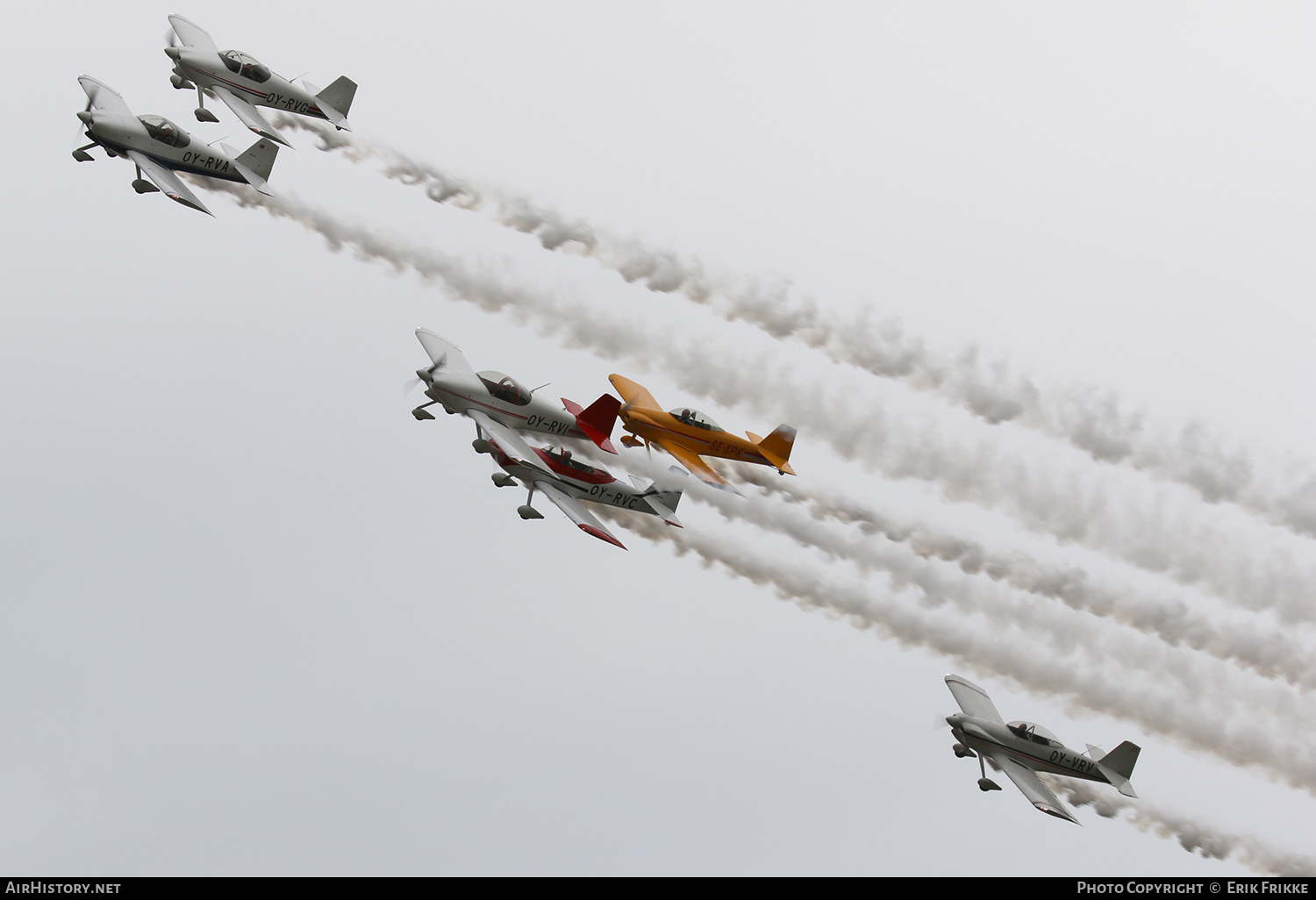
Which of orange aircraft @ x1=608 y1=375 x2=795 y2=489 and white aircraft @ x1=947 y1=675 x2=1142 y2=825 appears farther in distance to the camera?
orange aircraft @ x1=608 y1=375 x2=795 y2=489

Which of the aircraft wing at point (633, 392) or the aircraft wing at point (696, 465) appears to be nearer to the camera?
the aircraft wing at point (696, 465)

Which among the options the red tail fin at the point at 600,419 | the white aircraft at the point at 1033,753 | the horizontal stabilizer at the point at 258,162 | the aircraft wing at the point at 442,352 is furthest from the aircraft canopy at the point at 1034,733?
the horizontal stabilizer at the point at 258,162

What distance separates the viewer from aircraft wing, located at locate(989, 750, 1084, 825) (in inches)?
2205

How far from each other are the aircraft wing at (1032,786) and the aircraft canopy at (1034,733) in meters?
0.82

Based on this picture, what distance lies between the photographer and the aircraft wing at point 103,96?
61.2 m

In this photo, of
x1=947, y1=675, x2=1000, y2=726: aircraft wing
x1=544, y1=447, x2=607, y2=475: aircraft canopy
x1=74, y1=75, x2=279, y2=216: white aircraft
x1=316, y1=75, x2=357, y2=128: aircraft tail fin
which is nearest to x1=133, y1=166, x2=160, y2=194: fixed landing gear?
x1=74, y1=75, x2=279, y2=216: white aircraft

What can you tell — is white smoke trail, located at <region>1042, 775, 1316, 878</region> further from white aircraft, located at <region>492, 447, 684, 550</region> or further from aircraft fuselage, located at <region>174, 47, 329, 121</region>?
aircraft fuselage, located at <region>174, 47, 329, 121</region>

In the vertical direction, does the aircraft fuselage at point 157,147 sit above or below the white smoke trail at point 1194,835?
above

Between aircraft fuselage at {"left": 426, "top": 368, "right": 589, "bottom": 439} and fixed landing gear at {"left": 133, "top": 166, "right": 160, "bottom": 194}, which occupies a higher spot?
fixed landing gear at {"left": 133, "top": 166, "right": 160, "bottom": 194}

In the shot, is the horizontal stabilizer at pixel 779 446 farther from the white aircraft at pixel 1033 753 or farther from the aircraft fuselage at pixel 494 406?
the white aircraft at pixel 1033 753

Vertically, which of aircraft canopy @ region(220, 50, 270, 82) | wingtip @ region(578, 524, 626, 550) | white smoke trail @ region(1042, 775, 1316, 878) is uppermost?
aircraft canopy @ region(220, 50, 270, 82)

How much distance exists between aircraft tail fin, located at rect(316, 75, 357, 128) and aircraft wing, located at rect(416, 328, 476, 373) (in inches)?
340

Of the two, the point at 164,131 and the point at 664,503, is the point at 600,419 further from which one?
the point at 164,131

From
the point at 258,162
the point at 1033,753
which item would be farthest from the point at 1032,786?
the point at 258,162
